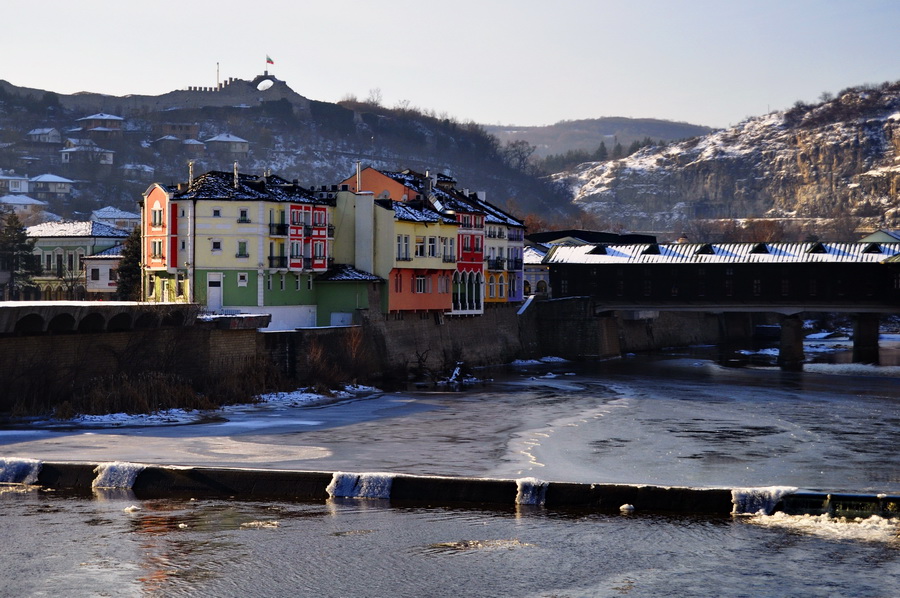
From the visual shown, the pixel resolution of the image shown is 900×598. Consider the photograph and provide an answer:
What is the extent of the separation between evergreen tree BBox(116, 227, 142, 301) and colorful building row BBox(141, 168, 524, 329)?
216 inches

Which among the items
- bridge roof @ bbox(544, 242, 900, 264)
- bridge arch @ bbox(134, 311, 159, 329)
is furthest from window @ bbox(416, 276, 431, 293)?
bridge arch @ bbox(134, 311, 159, 329)

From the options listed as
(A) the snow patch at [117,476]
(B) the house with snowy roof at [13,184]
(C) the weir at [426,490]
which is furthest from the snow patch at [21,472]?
(B) the house with snowy roof at [13,184]

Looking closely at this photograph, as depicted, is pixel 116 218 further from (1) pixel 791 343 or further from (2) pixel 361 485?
(2) pixel 361 485

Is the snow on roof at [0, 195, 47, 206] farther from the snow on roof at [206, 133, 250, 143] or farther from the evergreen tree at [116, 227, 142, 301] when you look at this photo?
the evergreen tree at [116, 227, 142, 301]

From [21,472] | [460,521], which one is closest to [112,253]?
[21,472]

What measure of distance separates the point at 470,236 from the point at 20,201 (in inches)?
3244

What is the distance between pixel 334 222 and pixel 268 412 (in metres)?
20.2

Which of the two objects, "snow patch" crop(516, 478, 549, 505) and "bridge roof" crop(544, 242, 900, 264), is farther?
"bridge roof" crop(544, 242, 900, 264)

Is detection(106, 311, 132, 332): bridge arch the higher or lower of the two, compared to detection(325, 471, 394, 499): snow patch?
higher

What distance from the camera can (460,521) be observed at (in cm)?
2786

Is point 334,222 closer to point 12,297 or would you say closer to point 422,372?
point 422,372

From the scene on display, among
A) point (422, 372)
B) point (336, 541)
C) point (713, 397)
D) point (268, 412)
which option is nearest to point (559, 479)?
point (336, 541)

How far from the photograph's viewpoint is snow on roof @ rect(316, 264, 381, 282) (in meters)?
61.6

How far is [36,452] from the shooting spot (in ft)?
112
